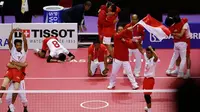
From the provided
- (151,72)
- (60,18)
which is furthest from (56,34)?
(151,72)

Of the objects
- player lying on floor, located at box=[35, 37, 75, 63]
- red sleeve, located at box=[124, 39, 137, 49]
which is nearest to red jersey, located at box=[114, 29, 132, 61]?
red sleeve, located at box=[124, 39, 137, 49]

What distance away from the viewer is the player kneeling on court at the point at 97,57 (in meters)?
11.2

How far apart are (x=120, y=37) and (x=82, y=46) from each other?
15.8 feet

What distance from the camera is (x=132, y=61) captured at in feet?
42.7

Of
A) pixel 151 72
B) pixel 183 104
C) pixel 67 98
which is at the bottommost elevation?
pixel 67 98

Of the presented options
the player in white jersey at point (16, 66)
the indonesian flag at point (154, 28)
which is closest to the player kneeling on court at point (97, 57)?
the indonesian flag at point (154, 28)

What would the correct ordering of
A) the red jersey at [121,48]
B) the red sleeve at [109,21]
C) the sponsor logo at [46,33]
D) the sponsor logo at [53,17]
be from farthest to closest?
1. the sponsor logo at [53,17]
2. the sponsor logo at [46,33]
3. the red sleeve at [109,21]
4. the red jersey at [121,48]

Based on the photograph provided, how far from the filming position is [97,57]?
11.3m

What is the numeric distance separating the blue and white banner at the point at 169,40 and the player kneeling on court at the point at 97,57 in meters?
3.17

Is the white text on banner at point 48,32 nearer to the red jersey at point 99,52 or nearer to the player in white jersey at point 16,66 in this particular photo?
the red jersey at point 99,52

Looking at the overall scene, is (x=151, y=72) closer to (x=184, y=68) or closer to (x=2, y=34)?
(x=184, y=68)

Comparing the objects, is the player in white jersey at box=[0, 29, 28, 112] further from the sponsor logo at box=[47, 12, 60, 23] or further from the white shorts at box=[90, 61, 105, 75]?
the sponsor logo at box=[47, 12, 60, 23]

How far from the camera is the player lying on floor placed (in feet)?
41.0

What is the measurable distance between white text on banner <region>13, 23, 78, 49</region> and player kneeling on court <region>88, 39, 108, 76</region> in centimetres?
297
